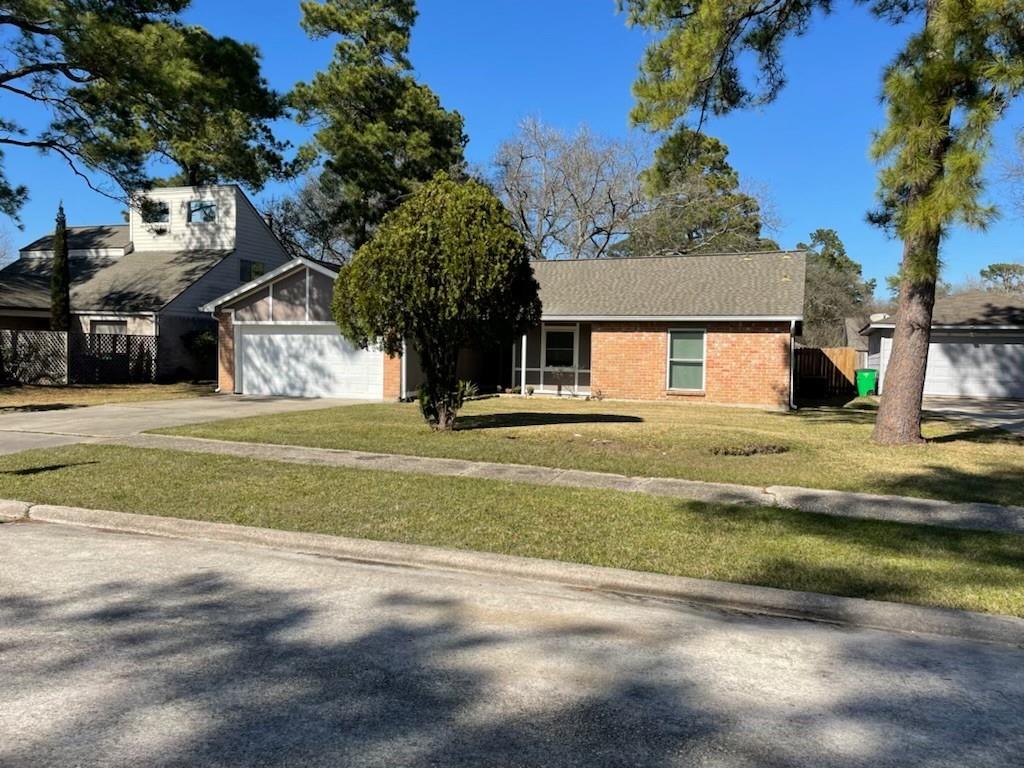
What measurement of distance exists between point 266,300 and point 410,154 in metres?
12.3

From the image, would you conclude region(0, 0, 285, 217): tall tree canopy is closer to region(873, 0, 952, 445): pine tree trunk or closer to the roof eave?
the roof eave

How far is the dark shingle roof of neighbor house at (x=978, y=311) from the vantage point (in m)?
24.7

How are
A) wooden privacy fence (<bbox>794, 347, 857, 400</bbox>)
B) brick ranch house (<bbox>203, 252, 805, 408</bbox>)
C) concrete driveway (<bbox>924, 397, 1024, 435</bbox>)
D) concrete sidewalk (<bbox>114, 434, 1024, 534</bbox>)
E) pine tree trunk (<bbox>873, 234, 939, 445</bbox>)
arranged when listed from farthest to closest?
wooden privacy fence (<bbox>794, 347, 857, 400</bbox>), brick ranch house (<bbox>203, 252, 805, 408</bbox>), concrete driveway (<bbox>924, 397, 1024, 435</bbox>), pine tree trunk (<bbox>873, 234, 939, 445</bbox>), concrete sidewalk (<bbox>114, 434, 1024, 534</bbox>)

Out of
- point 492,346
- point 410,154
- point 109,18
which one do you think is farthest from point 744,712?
point 410,154

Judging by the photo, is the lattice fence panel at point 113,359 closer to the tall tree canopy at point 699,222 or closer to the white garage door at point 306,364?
the white garage door at point 306,364

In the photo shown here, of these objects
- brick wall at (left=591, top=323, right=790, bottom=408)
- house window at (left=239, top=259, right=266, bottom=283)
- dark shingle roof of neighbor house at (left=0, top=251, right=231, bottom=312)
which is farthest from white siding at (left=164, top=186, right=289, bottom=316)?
brick wall at (left=591, top=323, right=790, bottom=408)

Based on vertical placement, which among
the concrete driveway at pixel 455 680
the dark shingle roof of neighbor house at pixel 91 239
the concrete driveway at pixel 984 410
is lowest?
the concrete driveway at pixel 455 680

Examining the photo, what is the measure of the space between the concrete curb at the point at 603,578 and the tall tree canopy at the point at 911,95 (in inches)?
247

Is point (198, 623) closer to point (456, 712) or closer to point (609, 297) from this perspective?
point (456, 712)

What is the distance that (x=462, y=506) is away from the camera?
24.1 feet

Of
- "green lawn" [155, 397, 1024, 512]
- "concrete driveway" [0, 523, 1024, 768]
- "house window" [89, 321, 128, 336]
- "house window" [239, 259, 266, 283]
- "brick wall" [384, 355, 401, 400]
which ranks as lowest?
"concrete driveway" [0, 523, 1024, 768]

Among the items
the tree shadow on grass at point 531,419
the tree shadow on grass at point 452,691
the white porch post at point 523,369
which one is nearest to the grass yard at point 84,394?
the white porch post at point 523,369

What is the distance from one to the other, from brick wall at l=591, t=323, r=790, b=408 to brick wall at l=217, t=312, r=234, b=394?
11.0 metres

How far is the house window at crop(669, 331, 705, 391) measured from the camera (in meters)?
20.3
